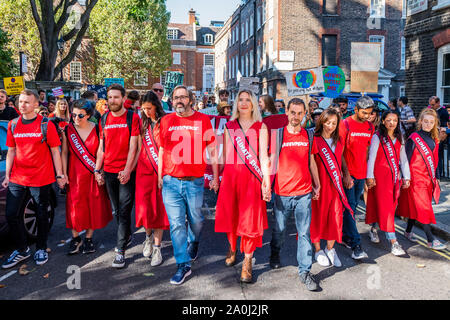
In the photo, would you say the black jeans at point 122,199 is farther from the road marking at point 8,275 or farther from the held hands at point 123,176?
the road marking at point 8,275

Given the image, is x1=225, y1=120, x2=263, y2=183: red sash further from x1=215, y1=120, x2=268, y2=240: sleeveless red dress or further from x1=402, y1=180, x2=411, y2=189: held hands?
x1=402, y1=180, x2=411, y2=189: held hands

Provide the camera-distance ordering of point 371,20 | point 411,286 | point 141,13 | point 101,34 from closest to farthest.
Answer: point 411,286, point 141,13, point 371,20, point 101,34

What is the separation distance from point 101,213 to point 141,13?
447 inches

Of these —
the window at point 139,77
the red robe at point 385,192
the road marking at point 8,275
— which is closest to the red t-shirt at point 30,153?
the road marking at point 8,275

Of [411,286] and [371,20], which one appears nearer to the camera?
[411,286]

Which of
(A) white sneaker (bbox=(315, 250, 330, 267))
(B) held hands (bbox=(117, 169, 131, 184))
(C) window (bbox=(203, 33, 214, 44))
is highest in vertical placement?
(C) window (bbox=(203, 33, 214, 44))

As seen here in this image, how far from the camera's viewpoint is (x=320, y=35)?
2700cm

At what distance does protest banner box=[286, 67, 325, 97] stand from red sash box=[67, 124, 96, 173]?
6.34 metres

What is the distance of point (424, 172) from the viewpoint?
5.43m

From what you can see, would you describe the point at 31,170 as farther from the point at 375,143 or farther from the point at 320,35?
the point at 320,35

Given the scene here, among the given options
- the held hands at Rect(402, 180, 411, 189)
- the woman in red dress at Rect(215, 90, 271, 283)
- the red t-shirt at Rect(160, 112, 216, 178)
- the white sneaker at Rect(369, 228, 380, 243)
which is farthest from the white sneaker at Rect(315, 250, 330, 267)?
the red t-shirt at Rect(160, 112, 216, 178)

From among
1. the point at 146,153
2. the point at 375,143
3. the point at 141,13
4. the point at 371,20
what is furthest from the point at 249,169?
the point at 371,20

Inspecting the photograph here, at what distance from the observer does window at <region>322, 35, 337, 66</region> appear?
27281 millimetres

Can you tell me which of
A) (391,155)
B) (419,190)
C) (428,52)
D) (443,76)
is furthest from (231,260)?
(428,52)
